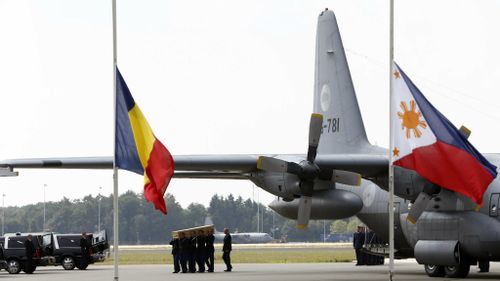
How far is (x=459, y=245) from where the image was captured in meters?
28.7

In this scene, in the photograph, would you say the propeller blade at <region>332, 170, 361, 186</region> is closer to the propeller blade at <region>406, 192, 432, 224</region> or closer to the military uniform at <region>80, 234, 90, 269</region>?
the propeller blade at <region>406, 192, 432, 224</region>

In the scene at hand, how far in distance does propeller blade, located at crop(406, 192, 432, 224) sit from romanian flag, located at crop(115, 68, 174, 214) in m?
9.01

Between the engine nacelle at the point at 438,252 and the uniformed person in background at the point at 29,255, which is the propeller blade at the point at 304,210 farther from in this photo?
the uniformed person in background at the point at 29,255

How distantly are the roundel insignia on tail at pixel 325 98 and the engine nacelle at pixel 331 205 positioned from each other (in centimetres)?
494

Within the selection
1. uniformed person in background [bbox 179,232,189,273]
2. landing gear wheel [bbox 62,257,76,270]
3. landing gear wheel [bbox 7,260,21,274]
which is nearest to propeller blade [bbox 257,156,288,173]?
uniformed person in background [bbox 179,232,189,273]

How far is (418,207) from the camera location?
28688 mm

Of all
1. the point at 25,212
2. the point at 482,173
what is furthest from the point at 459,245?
the point at 25,212

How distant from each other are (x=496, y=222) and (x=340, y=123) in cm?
949

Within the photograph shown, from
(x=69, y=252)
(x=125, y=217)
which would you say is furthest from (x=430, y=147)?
(x=125, y=217)

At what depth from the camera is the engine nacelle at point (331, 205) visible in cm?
3080

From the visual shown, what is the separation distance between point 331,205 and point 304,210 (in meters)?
1.69

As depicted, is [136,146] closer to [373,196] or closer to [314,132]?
[314,132]

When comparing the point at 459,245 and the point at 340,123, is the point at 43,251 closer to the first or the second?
the point at 340,123

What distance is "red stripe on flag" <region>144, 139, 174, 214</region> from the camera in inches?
874
